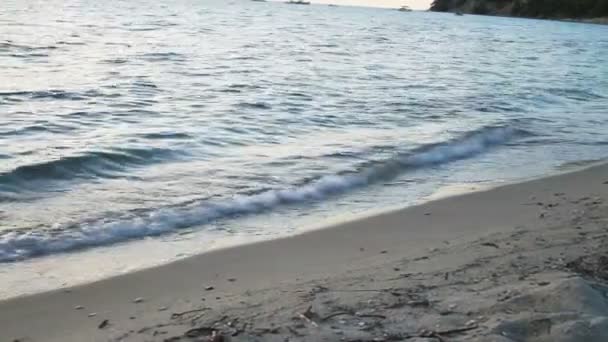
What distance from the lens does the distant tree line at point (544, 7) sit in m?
109

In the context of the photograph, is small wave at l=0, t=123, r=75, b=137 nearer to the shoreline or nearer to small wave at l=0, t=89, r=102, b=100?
small wave at l=0, t=89, r=102, b=100

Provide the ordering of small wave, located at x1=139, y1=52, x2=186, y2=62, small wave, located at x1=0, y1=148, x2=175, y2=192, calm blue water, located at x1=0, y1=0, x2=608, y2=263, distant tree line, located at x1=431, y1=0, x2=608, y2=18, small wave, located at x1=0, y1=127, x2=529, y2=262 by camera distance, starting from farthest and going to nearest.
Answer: distant tree line, located at x1=431, y1=0, x2=608, y2=18 < small wave, located at x1=139, y1=52, x2=186, y2=62 < small wave, located at x1=0, y1=148, x2=175, y2=192 < calm blue water, located at x1=0, y1=0, x2=608, y2=263 < small wave, located at x1=0, y1=127, x2=529, y2=262

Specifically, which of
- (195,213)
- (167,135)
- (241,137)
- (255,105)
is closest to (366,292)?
(195,213)

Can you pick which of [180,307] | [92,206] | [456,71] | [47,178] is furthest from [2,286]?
[456,71]

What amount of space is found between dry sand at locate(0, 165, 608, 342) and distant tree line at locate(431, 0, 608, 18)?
11355 centimetres

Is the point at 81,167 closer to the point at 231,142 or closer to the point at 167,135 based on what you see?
the point at 167,135

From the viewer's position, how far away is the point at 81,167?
7.72 m

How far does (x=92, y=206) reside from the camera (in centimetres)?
631

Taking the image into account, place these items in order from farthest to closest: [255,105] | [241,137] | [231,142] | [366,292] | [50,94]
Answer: [50,94]
[255,105]
[241,137]
[231,142]
[366,292]

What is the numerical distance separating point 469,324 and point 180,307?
1.58 m

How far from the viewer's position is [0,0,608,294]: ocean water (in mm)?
5848

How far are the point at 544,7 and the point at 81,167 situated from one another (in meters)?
120

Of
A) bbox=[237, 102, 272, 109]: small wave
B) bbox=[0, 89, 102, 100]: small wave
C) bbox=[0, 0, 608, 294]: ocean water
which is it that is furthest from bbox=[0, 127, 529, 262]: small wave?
bbox=[0, 89, 102, 100]: small wave

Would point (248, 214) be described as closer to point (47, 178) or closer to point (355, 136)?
point (47, 178)
